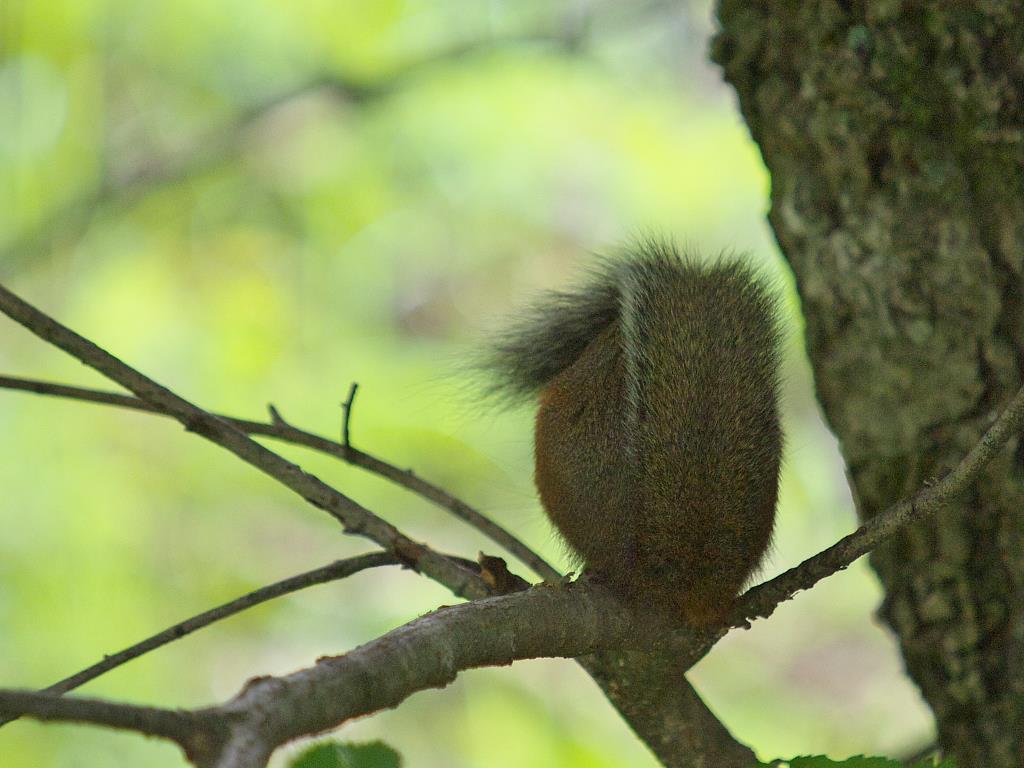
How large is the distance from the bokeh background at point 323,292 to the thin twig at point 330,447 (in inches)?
61.5

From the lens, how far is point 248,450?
130 cm

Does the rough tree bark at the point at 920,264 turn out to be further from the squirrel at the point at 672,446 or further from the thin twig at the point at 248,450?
the thin twig at the point at 248,450

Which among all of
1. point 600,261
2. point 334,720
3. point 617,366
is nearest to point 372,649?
point 334,720

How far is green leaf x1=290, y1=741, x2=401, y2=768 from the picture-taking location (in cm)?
102

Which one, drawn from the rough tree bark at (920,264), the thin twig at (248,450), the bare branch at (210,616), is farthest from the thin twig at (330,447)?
the rough tree bark at (920,264)

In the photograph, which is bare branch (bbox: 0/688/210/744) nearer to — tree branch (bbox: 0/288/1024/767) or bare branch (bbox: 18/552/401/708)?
tree branch (bbox: 0/288/1024/767)

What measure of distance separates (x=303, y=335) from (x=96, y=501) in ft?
3.07

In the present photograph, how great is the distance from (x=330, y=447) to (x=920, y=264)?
0.98 m

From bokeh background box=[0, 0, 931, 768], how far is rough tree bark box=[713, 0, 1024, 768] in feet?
4.58

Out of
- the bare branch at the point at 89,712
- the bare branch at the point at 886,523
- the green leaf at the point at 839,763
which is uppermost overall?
the bare branch at the point at 886,523

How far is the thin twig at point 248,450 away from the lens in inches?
47.8

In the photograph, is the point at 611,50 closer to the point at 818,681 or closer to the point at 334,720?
the point at 818,681

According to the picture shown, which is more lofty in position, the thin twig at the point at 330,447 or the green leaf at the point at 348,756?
the thin twig at the point at 330,447

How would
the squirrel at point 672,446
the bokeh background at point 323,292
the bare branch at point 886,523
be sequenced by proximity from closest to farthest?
the bare branch at point 886,523 < the squirrel at point 672,446 < the bokeh background at point 323,292
